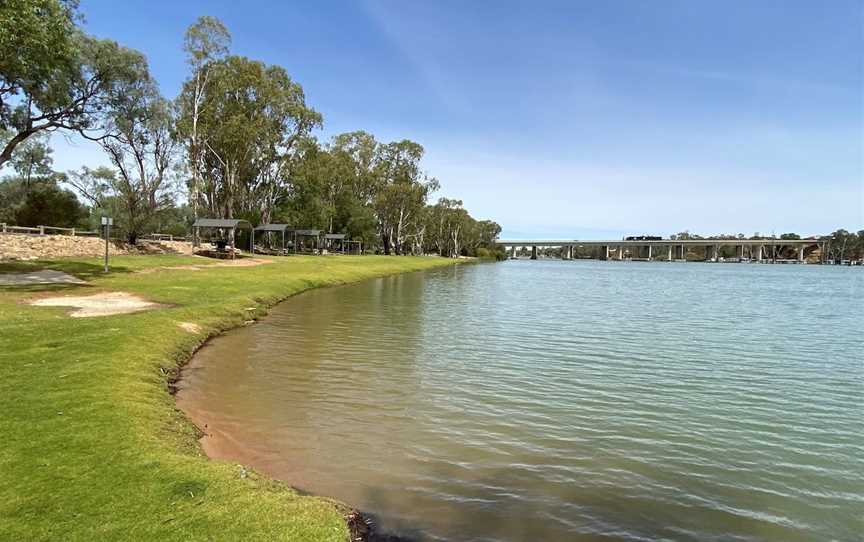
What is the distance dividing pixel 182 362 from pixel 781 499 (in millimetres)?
12546

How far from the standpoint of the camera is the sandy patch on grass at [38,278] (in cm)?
2413

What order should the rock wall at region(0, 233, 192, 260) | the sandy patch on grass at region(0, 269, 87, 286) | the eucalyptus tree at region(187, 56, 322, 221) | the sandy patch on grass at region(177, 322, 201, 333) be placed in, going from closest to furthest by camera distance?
the sandy patch on grass at region(177, 322, 201, 333) → the sandy patch on grass at region(0, 269, 87, 286) → the rock wall at region(0, 233, 192, 260) → the eucalyptus tree at region(187, 56, 322, 221)

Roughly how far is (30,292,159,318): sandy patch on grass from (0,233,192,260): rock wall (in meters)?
17.9

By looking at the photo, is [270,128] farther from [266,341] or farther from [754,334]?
[754,334]

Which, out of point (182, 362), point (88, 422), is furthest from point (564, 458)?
point (182, 362)

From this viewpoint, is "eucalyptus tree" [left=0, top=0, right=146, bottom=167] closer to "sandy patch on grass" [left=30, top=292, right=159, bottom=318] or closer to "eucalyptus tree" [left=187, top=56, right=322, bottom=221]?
"sandy patch on grass" [left=30, top=292, right=159, bottom=318]

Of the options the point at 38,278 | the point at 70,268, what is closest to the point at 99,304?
the point at 38,278

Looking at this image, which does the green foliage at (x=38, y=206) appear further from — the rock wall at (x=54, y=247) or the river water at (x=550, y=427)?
the river water at (x=550, y=427)

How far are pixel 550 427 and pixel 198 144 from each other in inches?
2426

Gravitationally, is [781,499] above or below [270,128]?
below

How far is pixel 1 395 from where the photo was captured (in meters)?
8.45

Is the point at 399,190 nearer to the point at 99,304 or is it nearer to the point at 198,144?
the point at 198,144

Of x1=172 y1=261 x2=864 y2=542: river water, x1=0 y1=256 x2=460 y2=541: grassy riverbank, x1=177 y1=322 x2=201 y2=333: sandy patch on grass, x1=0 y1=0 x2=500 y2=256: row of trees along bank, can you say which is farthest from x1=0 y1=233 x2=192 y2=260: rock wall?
x1=172 y1=261 x2=864 y2=542: river water

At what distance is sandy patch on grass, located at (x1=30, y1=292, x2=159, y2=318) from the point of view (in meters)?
17.7
